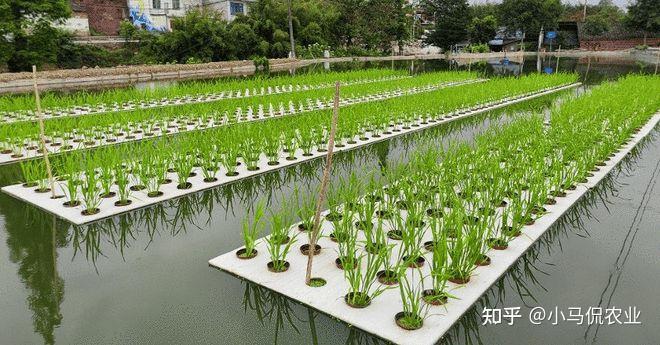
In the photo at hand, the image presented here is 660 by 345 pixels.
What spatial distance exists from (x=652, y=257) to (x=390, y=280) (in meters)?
2.10

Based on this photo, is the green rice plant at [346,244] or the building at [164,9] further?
the building at [164,9]

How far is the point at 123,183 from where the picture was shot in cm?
423

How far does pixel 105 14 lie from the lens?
94.8 ft

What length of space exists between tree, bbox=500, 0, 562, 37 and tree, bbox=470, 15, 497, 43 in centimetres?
207

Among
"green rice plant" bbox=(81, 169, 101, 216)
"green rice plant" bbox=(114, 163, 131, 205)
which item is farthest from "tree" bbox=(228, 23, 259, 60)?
"green rice plant" bbox=(81, 169, 101, 216)

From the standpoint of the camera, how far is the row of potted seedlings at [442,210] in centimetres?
283

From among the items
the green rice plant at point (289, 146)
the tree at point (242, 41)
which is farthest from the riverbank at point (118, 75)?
the green rice plant at point (289, 146)

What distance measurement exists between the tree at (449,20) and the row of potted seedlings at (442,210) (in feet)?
105

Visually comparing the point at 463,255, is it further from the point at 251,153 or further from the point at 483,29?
the point at 483,29

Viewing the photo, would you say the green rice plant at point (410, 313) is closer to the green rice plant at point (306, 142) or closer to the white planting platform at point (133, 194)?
the white planting platform at point (133, 194)

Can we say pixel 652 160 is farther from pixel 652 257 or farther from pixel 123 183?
pixel 123 183

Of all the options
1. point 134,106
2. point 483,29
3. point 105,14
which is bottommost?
point 134,106

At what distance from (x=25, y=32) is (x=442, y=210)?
65.4 ft

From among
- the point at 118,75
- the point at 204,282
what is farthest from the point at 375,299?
the point at 118,75
